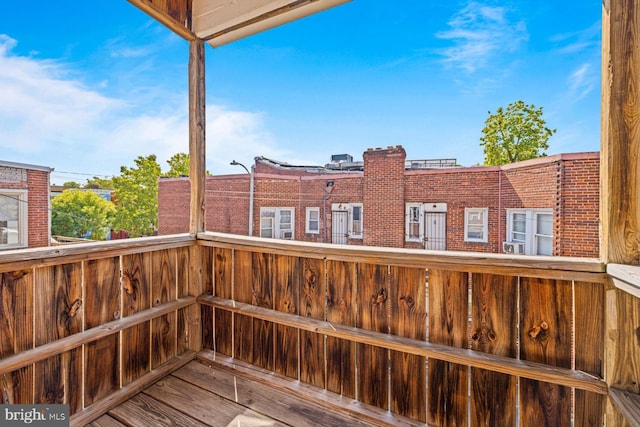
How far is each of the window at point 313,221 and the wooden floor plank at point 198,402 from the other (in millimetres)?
5891

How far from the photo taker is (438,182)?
6258mm

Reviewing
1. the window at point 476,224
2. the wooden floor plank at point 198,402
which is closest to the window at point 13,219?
the wooden floor plank at point 198,402

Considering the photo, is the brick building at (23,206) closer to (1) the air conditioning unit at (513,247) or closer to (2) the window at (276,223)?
(1) the air conditioning unit at (513,247)

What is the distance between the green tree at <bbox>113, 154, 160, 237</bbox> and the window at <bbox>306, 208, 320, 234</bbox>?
144 inches

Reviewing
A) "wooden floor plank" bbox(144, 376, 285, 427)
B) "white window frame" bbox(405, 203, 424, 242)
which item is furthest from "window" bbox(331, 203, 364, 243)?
"wooden floor plank" bbox(144, 376, 285, 427)

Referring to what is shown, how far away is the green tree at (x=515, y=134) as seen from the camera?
236 centimetres

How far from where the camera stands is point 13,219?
62.1 inches

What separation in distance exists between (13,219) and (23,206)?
16 cm

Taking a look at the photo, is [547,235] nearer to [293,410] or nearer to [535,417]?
[535,417]

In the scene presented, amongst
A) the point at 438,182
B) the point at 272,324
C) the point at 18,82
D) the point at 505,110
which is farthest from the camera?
the point at 438,182

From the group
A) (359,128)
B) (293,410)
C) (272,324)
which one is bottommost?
(293,410)

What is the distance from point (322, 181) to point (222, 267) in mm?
5601

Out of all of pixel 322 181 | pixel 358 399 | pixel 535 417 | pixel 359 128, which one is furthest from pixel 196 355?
pixel 322 181

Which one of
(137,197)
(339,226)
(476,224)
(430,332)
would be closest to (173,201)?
(137,197)
